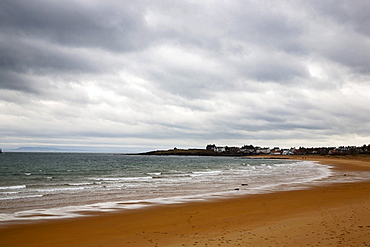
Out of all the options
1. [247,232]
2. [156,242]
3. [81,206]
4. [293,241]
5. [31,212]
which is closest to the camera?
[293,241]

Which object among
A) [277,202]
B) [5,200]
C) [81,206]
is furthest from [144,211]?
[5,200]

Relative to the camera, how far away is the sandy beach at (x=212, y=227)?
957cm

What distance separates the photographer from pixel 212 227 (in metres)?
12.1

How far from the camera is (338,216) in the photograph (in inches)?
512

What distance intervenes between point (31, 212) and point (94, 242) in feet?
23.8

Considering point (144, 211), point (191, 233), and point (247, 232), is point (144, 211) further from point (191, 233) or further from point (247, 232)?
point (247, 232)

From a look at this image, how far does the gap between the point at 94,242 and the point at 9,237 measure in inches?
132

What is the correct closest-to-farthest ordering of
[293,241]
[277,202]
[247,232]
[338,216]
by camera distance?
[293,241], [247,232], [338,216], [277,202]

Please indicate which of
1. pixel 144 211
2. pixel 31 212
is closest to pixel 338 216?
pixel 144 211

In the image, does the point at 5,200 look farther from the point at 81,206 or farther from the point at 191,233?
the point at 191,233

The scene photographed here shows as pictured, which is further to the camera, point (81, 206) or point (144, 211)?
point (81, 206)

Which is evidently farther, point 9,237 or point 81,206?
point 81,206

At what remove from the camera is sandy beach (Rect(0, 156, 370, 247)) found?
9.57 metres

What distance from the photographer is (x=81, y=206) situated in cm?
1738
